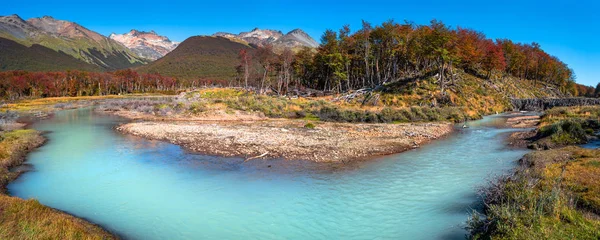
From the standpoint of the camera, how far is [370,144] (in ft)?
76.9

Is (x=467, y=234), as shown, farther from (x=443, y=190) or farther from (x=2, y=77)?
(x=2, y=77)

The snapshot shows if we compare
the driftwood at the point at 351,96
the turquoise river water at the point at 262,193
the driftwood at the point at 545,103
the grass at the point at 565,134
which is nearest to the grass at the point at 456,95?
the driftwood at the point at 545,103

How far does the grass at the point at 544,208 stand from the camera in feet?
24.8

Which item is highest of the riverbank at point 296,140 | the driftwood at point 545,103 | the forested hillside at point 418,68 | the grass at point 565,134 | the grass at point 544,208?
the forested hillside at point 418,68

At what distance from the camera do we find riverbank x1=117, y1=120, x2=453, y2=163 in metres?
20.9

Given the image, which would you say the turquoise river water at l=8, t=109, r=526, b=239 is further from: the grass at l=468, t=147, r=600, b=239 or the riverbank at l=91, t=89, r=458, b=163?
the riverbank at l=91, t=89, r=458, b=163

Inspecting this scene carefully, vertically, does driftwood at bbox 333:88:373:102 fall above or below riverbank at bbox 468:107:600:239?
above

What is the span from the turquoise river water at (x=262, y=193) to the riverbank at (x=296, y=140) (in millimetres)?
1783

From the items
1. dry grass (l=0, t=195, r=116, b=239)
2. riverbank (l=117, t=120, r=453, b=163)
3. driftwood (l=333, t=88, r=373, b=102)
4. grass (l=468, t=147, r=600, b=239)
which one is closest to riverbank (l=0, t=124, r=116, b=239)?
dry grass (l=0, t=195, r=116, b=239)

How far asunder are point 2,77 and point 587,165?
146311 millimetres

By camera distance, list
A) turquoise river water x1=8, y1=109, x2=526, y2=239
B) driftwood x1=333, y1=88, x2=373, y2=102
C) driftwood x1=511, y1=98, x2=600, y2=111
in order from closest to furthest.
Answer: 1. turquoise river water x1=8, y1=109, x2=526, y2=239
2. driftwood x1=511, y1=98, x2=600, y2=111
3. driftwood x1=333, y1=88, x2=373, y2=102

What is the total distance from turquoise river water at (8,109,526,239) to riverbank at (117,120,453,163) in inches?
70.2

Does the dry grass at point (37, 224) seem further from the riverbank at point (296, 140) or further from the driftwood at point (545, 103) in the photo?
the driftwood at point (545, 103)

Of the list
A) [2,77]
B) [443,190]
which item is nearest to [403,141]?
[443,190]
